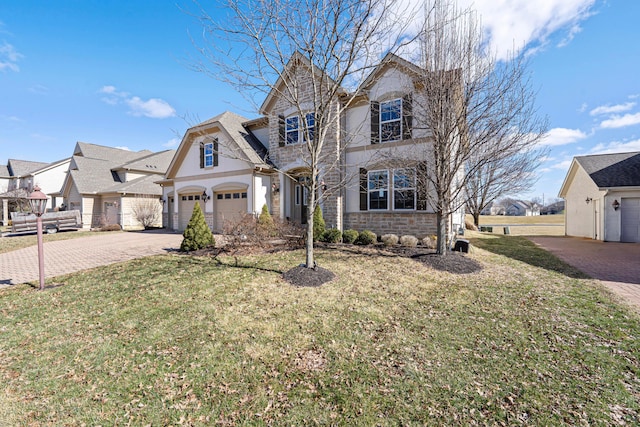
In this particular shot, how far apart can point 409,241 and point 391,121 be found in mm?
5373

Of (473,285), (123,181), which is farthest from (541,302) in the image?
(123,181)

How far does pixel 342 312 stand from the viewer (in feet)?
17.0

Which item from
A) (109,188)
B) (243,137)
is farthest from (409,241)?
(109,188)

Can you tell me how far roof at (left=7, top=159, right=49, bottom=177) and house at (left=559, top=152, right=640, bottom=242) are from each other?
56941 millimetres

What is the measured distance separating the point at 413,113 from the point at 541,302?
23.3ft

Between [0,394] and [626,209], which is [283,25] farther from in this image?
[626,209]

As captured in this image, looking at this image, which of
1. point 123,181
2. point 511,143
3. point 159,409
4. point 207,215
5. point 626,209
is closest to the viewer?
point 159,409

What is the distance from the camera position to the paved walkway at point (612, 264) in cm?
651

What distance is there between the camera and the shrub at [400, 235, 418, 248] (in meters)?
10.8

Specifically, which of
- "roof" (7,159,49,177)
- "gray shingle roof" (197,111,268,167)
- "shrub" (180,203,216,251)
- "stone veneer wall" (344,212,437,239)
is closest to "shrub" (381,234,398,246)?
"stone veneer wall" (344,212,437,239)

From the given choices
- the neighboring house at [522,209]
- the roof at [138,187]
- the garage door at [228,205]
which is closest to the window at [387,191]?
the garage door at [228,205]

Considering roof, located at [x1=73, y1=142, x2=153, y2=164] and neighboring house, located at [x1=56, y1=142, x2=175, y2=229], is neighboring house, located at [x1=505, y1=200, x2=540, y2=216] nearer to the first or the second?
neighboring house, located at [x1=56, y1=142, x2=175, y2=229]

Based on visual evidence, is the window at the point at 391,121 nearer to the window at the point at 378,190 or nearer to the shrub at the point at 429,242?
the window at the point at 378,190

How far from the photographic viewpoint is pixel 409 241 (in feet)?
35.7
